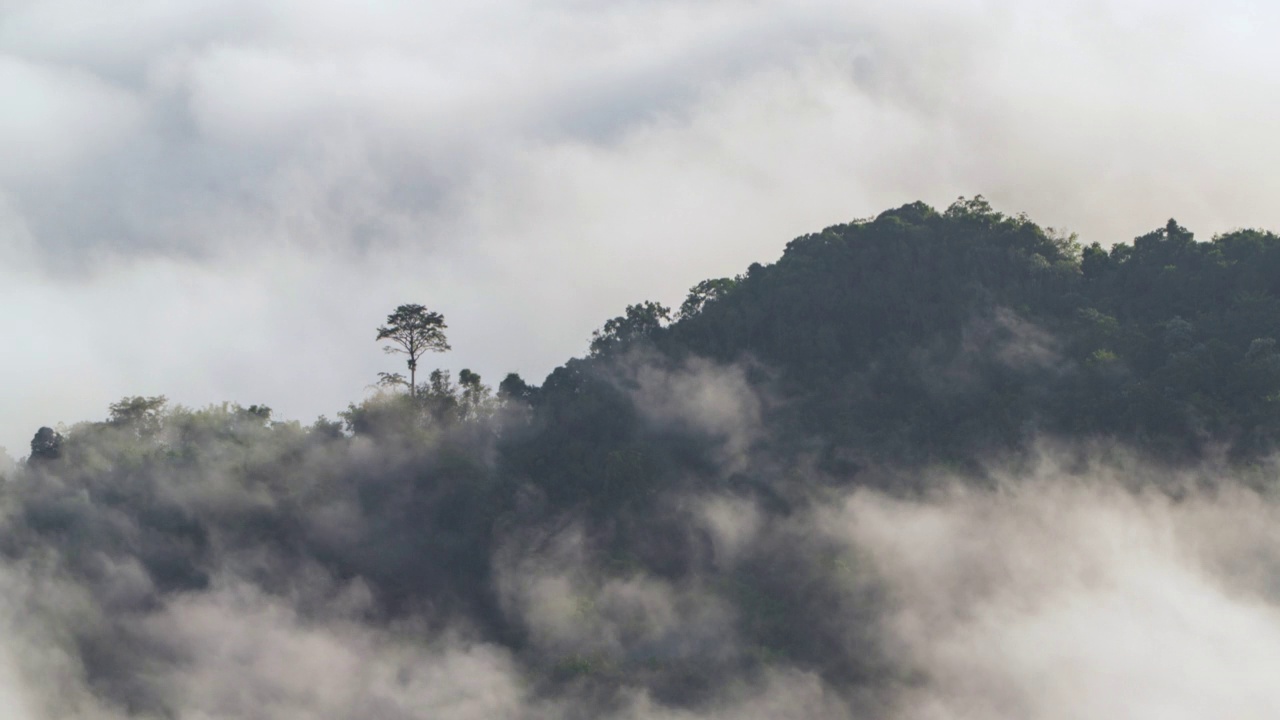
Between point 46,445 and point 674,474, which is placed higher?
point 46,445

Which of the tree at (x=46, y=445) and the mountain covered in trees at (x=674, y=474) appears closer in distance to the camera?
the mountain covered in trees at (x=674, y=474)

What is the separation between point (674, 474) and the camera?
107m

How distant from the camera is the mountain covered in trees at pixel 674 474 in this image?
97.6 metres

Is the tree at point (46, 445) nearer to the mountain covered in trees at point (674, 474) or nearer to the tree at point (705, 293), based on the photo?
the mountain covered in trees at point (674, 474)

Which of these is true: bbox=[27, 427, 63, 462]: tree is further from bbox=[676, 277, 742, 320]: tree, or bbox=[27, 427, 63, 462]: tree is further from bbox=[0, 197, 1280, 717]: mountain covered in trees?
bbox=[676, 277, 742, 320]: tree

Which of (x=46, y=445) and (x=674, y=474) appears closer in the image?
(x=674, y=474)

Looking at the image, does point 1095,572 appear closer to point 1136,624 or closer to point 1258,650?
point 1136,624

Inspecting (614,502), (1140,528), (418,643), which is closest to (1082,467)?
(1140,528)

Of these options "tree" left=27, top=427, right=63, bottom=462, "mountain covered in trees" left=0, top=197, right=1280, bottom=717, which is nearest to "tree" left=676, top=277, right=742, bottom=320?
"mountain covered in trees" left=0, top=197, right=1280, bottom=717

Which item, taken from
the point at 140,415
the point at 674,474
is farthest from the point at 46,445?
the point at 674,474

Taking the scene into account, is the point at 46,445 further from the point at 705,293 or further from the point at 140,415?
the point at 705,293

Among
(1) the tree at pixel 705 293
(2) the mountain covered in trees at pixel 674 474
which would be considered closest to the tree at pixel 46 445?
(2) the mountain covered in trees at pixel 674 474

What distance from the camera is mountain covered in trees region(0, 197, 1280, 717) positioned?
9756 cm

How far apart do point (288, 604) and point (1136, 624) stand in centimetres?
5287
